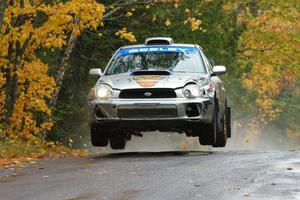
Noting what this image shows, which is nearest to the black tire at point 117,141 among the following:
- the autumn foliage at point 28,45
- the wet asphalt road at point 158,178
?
the wet asphalt road at point 158,178

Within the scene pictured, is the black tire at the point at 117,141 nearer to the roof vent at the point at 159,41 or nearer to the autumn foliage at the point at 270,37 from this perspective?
the roof vent at the point at 159,41

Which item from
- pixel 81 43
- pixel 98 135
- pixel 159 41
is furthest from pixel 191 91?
pixel 81 43

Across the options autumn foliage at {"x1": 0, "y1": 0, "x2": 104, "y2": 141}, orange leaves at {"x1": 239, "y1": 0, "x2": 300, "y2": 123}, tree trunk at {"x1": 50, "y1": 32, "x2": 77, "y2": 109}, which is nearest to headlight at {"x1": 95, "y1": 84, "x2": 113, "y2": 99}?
autumn foliage at {"x1": 0, "y1": 0, "x2": 104, "y2": 141}

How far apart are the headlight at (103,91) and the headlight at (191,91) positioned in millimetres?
1242

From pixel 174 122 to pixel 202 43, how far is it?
39.6 feet

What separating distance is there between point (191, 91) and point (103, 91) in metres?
1.48

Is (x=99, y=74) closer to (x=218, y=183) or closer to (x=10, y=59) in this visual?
(x=10, y=59)

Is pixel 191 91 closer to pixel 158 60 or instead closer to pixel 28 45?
pixel 158 60

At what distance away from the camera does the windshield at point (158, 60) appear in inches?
579

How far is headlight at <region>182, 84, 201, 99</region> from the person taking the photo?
13.5 meters

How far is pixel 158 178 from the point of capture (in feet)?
32.4

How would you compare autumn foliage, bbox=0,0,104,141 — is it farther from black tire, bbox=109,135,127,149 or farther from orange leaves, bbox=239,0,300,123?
orange leaves, bbox=239,0,300,123

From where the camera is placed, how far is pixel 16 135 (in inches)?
757

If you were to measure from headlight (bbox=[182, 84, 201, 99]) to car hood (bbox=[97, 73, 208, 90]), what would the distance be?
0.28ft
